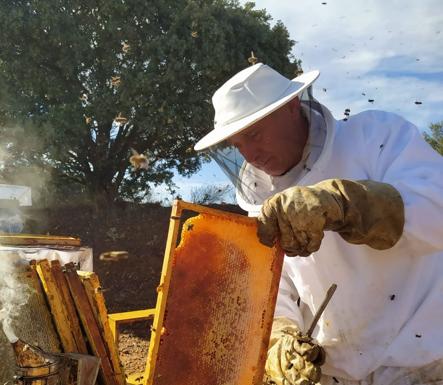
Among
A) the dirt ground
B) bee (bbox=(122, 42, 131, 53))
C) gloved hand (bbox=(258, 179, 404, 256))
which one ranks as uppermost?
bee (bbox=(122, 42, 131, 53))

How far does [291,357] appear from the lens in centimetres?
244

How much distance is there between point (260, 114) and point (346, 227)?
66 cm

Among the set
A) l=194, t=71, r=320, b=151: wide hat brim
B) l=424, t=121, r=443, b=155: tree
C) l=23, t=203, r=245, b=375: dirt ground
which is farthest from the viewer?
l=424, t=121, r=443, b=155: tree

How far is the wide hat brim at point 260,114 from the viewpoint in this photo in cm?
218

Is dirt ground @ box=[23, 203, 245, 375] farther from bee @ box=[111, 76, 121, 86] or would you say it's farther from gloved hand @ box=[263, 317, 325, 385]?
gloved hand @ box=[263, 317, 325, 385]

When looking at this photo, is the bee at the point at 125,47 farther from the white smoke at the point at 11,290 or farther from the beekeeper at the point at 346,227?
the white smoke at the point at 11,290

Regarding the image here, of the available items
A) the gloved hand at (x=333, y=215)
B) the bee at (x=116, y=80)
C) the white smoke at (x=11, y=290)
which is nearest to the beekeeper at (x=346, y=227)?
the gloved hand at (x=333, y=215)

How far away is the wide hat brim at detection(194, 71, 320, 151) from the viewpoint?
218 cm

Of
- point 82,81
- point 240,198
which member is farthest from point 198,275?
point 82,81

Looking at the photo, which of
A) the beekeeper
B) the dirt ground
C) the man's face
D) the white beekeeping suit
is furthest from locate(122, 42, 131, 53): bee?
the white beekeeping suit

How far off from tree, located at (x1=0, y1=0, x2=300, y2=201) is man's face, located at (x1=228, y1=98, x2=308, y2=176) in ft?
24.0

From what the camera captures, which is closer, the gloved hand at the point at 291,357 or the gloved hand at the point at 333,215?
the gloved hand at the point at 333,215

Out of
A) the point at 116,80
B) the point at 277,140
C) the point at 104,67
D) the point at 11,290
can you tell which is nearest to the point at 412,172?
the point at 277,140

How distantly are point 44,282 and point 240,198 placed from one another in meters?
1.23
